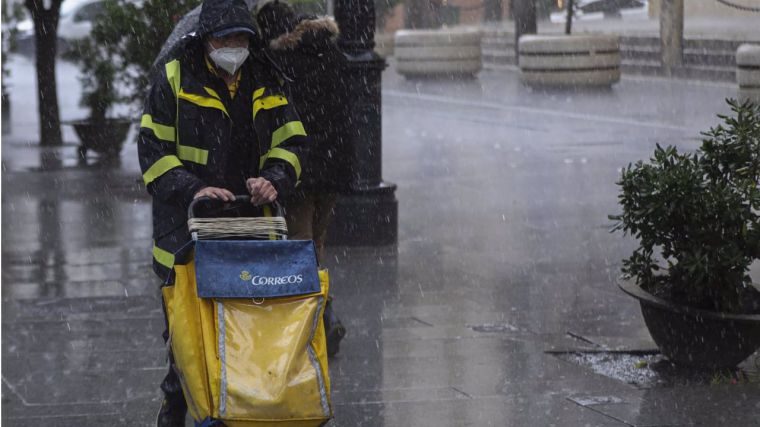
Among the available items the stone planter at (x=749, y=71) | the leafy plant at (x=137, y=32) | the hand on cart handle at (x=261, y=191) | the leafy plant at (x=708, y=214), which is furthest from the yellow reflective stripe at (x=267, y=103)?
the stone planter at (x=749, y=71)

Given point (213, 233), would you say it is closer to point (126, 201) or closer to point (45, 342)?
point (45, 342)

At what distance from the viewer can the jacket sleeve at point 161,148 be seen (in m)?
4.62

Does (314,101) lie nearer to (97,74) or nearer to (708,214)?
(708,214)

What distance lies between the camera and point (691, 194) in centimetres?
590

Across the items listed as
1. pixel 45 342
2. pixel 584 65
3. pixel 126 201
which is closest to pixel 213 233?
pixel 45 342

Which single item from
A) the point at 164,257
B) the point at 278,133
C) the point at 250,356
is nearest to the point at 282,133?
the point at 278,133

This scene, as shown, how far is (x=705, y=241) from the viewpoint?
235 inches

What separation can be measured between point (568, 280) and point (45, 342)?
344 cm

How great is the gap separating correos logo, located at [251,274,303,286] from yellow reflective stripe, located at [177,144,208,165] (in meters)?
0.76

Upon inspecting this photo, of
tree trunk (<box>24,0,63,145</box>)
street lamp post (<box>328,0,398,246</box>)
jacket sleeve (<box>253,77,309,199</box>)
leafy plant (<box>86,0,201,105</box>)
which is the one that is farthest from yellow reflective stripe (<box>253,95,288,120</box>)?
tree trunk (<box>24,0,63,145</box>)

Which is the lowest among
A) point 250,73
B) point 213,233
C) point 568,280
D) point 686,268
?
point 568,280

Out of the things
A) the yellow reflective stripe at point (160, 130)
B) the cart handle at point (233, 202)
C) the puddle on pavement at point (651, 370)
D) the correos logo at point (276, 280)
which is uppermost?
the yellow reflective stripe at point (160, 130)

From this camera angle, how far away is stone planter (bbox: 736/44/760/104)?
18.2m

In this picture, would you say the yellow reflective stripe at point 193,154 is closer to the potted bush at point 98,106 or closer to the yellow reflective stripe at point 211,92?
the yellow reflective stripe at point 211,92
